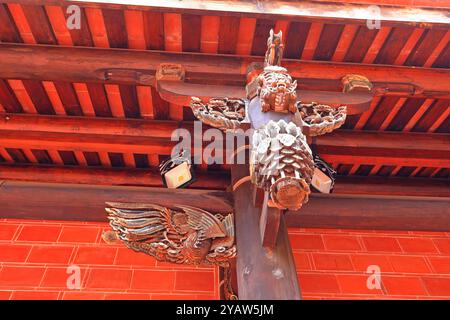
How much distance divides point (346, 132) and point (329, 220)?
2.44ft

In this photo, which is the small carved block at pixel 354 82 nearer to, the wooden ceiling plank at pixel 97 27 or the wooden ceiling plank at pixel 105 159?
the wooden ceiling plank at pixel 97 27

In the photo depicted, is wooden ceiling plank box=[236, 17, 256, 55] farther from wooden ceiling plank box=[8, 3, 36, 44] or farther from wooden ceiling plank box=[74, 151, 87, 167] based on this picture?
wooden ceiling plank box=[74, 151, 87, 167]

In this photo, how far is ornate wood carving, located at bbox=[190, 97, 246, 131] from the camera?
231cm

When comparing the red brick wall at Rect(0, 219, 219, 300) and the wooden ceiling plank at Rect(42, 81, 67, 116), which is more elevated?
the wooden ceiling plank at Rect(42, 81, 67, 116)

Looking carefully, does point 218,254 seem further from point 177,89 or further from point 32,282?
point 32,282

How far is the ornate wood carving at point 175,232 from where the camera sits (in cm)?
237

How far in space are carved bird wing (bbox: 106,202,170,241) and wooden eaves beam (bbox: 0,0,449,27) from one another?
3.59 feet

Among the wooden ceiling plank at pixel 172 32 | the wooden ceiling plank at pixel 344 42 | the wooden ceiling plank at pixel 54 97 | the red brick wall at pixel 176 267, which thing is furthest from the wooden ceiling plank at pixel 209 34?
the red brick wall at pixel 176 267

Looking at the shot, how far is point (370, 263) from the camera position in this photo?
322 cm

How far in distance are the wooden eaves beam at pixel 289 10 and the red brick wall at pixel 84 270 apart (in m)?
1.71

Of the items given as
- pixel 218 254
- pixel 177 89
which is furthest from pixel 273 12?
pixel 218 254

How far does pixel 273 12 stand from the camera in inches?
95.2

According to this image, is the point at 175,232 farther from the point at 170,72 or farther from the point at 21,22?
the point at 21,22

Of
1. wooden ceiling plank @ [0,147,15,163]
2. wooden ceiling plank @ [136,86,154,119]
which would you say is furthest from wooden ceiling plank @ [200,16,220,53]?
wooden ceiling plank @ [0,147,15,163]
